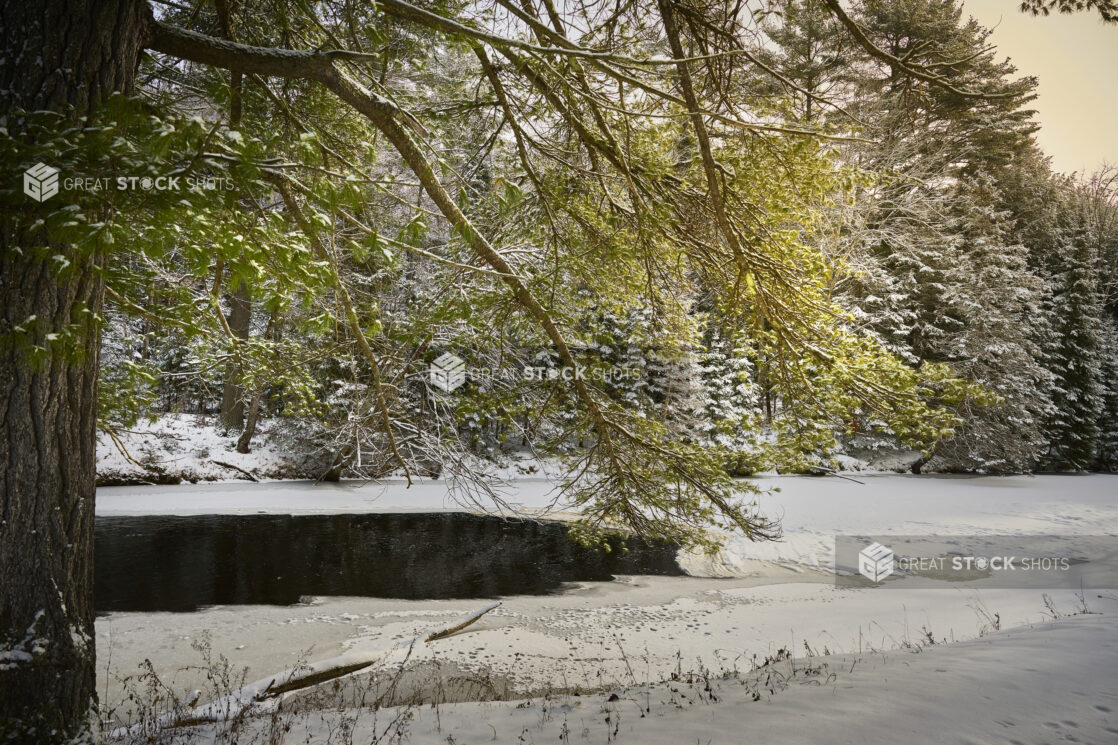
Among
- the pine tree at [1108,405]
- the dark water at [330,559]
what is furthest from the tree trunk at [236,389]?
the pine tree at [1108,405]

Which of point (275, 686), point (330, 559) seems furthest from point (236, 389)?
point (275, 686)

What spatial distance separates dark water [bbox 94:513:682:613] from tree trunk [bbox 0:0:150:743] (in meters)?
6.16

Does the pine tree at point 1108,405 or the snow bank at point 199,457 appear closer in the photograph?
the snow bank at point 199,457

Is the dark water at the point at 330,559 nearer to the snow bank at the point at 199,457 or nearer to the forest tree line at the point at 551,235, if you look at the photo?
the forest tree line at the point at 551,235

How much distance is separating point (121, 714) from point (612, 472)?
4909 mm

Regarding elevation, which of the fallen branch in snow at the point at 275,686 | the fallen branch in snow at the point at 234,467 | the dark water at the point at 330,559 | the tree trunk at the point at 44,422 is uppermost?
the tree trunk at the point at 44,422

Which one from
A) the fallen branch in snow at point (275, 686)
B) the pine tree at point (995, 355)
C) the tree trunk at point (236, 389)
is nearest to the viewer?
the fallen branch in snow at point (275, 686)

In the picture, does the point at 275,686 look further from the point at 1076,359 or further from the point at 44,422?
the point at 1076,359

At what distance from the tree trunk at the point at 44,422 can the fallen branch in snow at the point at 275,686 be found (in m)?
0.75

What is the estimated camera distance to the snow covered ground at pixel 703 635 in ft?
11.5

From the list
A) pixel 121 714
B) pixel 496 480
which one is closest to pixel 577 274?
pixel 496 480

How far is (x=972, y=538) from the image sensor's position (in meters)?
12.5

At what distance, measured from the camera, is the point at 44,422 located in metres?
2.79

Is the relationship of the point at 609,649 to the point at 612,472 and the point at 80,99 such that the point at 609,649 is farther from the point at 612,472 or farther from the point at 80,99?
the point at 80,99
